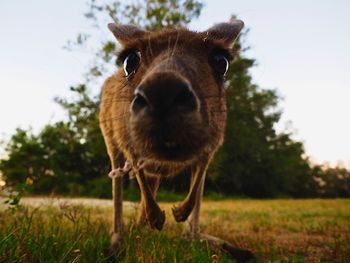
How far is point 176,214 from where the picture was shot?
377cm

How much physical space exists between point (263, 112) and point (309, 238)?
3086 centimetres

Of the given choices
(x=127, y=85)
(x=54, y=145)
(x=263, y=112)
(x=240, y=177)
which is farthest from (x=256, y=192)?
(x=127, y=85)

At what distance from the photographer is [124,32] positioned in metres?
3.97

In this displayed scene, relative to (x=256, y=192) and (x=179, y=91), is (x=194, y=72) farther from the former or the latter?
(x=256, y=192)

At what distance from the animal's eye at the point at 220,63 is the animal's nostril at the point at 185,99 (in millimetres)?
1482

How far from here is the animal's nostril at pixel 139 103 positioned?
217 centimetres

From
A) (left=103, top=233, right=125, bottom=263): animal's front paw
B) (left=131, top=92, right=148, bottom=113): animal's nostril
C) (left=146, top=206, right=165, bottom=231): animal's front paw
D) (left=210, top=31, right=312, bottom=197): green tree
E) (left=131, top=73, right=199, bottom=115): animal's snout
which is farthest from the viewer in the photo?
(left=210, top=31, right=312, bottom=197): green tree

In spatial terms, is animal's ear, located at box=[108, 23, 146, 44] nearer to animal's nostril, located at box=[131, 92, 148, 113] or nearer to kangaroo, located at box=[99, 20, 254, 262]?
kangaroo, located at box=[99, 20, 254, 262]

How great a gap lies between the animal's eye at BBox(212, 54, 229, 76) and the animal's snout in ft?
4.83

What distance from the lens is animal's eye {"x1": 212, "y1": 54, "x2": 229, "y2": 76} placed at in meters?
3.52

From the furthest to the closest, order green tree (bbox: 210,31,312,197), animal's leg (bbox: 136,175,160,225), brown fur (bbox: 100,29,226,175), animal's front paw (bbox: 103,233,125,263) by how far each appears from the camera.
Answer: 1. green tree (bbox: 210,31,312,197)
2. animal's leg (bbox: 136,175,160,225)
3. animal's front paw (bbox: 103,233,125,263)
4. brown fur (bbox: 100,29,226,175)

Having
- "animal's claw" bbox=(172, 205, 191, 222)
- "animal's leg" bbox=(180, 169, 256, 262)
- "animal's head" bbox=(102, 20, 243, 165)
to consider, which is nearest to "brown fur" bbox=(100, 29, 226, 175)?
"animal's head" bbox=(102, 20, 243, 165)

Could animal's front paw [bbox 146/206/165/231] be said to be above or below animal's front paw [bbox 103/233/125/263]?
above

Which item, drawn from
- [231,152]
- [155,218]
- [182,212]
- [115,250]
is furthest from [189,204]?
[231,152]
